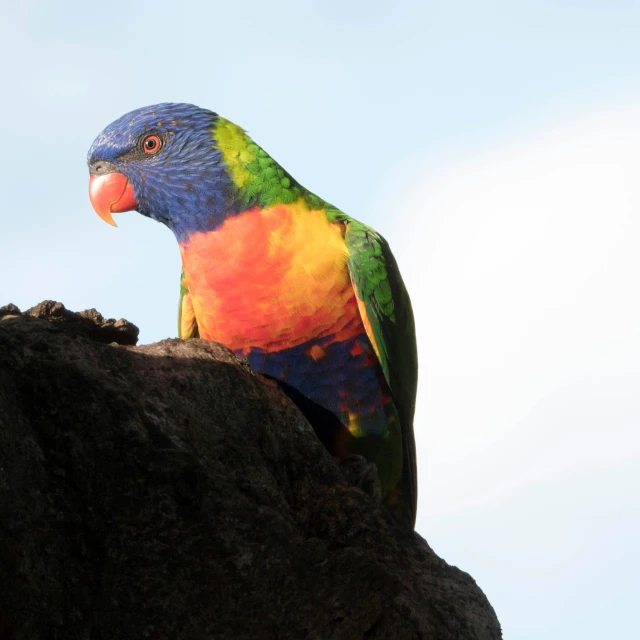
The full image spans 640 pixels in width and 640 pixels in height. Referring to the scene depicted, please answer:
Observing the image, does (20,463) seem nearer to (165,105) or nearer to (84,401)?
(84,401)

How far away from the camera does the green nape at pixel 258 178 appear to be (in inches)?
175

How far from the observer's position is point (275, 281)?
4230 millimetres

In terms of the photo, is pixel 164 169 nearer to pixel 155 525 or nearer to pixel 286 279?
pixel 286 279

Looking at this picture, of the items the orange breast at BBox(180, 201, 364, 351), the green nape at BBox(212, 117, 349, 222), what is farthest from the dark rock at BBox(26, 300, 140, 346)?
the green nape at BBox(212, 117, 349, 222)

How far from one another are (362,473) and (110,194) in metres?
2.18

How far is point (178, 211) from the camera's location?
15.1 feet

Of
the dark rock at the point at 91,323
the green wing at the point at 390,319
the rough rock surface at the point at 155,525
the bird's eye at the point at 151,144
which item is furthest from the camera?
the bird's eye at the point at 151,144

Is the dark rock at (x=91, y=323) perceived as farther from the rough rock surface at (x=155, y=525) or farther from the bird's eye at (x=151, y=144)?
the bird's eye at (x=151, y=144)

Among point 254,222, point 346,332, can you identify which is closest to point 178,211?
point 254,222

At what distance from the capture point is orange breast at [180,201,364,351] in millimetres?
4227

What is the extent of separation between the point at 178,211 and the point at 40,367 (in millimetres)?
2006

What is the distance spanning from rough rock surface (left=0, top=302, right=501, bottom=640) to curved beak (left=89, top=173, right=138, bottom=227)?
5.34ft

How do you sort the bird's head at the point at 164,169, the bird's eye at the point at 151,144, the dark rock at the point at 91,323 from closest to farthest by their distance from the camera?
the dark rock at the point at 91,323 → the bird's head at the point at 164,169 → the bird's eye at the point at 151,144

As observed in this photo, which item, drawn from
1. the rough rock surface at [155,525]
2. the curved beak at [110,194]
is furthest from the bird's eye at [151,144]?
the rough rock surface at [155,525]
